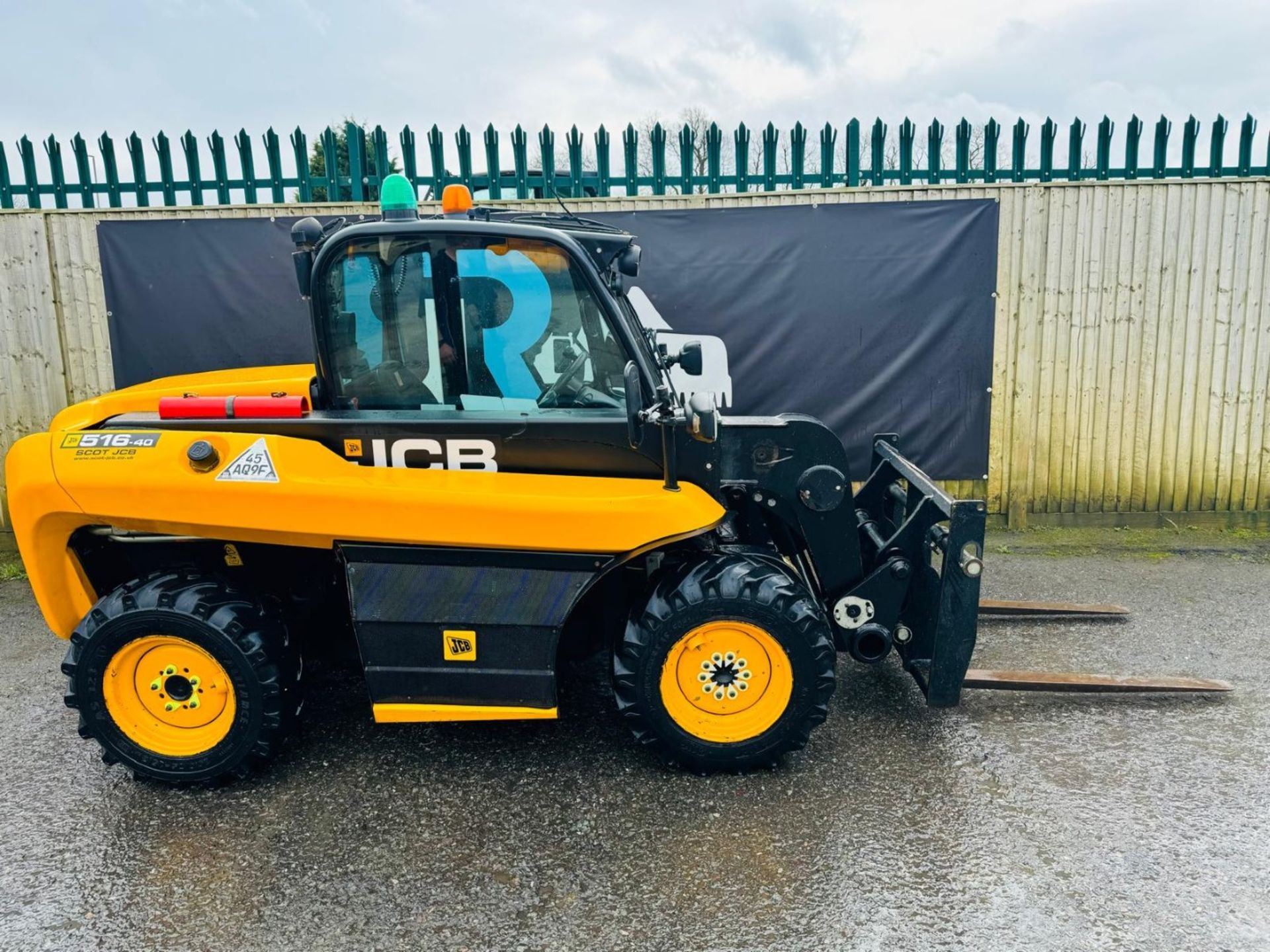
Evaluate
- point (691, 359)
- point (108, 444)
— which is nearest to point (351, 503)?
point (108, 444)

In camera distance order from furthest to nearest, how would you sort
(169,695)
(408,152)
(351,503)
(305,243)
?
(408,152), (305,243), (169,695), (351,503)

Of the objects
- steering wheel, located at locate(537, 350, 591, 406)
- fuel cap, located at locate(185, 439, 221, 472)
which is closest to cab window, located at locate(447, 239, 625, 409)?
steering wheel, located at locate(537, 350, 591, 406)

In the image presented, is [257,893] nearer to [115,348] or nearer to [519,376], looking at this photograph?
[519,376]

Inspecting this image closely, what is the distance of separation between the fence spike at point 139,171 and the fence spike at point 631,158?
11.2 ft

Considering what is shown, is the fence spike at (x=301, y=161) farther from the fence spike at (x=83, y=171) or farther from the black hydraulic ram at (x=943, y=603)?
the black hydraulic ram at (x=943, y=603)

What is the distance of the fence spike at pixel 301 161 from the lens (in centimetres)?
659

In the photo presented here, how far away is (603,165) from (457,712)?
447 centimetres

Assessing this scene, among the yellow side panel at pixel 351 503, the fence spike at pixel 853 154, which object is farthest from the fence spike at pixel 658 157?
the yellow side panel at pixel 351 503

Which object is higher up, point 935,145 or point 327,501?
point 935,145

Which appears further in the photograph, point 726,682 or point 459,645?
point 726,682

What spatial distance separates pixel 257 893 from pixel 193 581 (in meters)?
1.25

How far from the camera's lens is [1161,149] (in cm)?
680

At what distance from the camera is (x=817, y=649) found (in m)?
3.66

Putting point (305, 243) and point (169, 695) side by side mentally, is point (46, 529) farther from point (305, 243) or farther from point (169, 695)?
point (305, 243)
